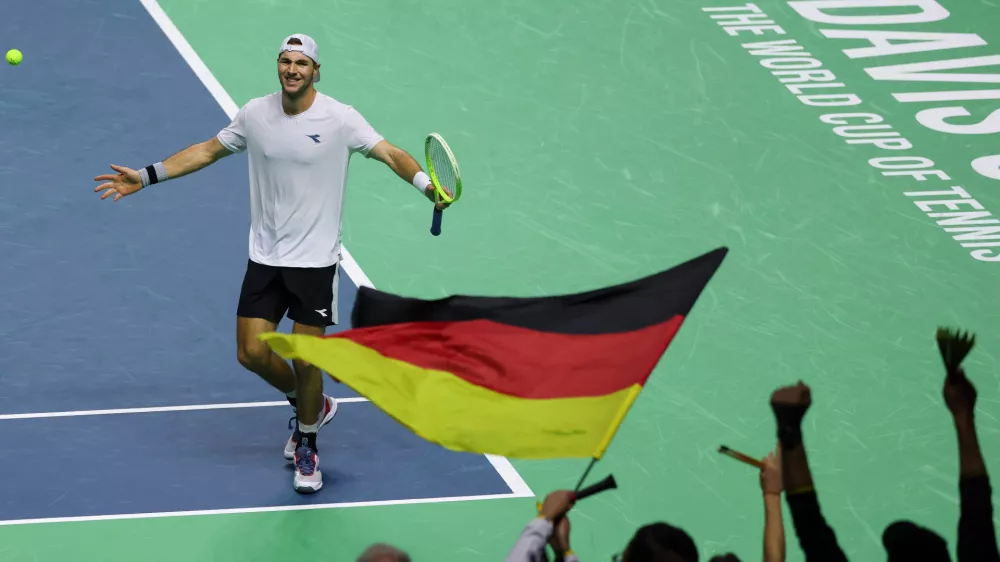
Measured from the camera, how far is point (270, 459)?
1222cm

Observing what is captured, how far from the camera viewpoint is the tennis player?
11531 millimetres

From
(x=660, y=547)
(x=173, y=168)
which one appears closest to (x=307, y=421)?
(x=173, y=168)

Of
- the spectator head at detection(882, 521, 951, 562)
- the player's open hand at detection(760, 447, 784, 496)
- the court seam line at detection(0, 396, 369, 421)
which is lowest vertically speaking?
the court seam line at detection(0, 396, 369, 421)

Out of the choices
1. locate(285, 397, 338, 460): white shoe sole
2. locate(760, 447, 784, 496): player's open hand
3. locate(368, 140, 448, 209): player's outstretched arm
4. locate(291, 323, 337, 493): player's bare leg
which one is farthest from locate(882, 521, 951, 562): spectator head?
locate(285, 397, 338, 460): white shoe sole

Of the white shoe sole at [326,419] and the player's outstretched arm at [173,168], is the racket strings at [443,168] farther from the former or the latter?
the white shoe sole at [326,419]

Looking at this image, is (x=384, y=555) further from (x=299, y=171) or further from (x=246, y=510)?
(x=299, y=171)

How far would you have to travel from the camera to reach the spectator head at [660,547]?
7.00 meters

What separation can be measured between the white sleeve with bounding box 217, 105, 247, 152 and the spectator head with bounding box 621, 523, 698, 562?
217 inches

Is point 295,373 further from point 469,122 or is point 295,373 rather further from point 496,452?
point 469,122

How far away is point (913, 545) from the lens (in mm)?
6836

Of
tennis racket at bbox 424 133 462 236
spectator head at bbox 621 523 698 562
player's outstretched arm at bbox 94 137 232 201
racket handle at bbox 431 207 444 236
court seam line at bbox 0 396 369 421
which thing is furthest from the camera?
court seam line at bbox 0 396 369 421

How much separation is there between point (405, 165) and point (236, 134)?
1.21m

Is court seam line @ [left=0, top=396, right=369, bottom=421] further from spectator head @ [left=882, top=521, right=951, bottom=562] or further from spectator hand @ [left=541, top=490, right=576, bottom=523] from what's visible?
spectator head @ [left=882, top=521, right=951, bottom=562]

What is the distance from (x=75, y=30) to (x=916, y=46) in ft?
29.6
